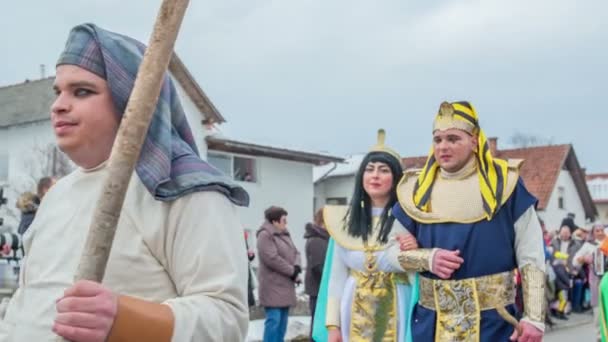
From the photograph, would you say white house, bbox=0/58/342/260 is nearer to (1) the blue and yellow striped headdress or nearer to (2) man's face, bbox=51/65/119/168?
(1) the blue and yellow striped headdress

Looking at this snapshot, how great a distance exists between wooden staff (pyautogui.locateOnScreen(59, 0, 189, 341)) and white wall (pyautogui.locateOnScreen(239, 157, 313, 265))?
23.7 meters

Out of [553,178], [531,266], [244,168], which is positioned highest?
[553,178]

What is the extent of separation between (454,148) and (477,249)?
0.59 meters

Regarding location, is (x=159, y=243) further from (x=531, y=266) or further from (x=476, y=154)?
(x=476, y=154)

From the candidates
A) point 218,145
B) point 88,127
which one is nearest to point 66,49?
point 88,127

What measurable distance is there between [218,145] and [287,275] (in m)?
15.5

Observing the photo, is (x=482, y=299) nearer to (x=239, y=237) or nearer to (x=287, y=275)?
(x=239, y=237)

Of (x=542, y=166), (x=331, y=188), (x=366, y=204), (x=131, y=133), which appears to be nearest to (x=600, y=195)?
(x=542, y=166)

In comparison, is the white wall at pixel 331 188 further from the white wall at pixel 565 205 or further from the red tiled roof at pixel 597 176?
the red tiled roof at pixel 597 176

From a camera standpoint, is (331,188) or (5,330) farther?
(331,188)

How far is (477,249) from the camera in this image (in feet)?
14.4

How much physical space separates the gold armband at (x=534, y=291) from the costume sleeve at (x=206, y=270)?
8.78ft

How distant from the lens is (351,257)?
536 cm

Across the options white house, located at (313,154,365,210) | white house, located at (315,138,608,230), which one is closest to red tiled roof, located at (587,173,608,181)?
white house, located at (315,138,608,230)
